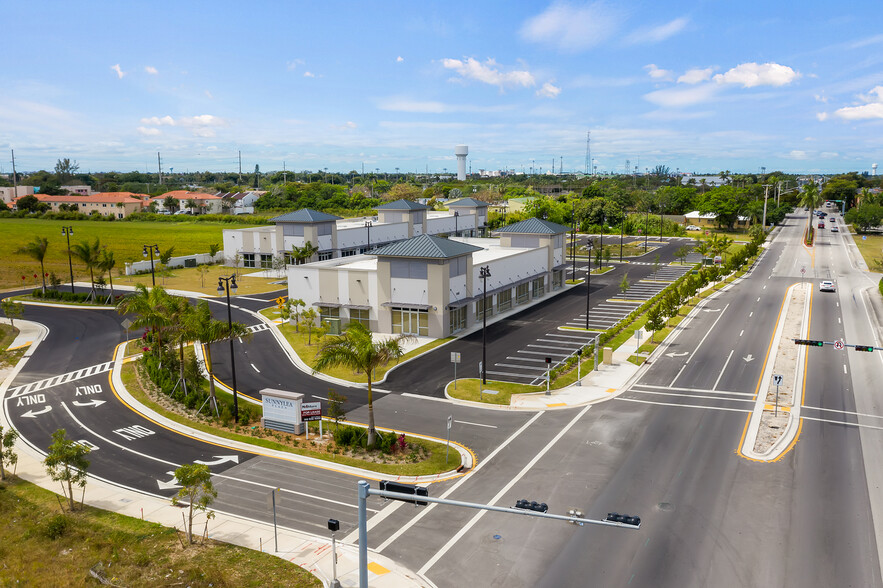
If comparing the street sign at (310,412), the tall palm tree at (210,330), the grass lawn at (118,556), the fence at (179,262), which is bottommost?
the grass lawn at (118,556)

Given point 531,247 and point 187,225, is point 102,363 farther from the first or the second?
point 187,225

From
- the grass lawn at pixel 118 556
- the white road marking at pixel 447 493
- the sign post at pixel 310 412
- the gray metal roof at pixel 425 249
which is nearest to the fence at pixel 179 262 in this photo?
the gray metal roof at pixel 425 249

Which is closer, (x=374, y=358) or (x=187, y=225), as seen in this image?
(x=374, y=358)

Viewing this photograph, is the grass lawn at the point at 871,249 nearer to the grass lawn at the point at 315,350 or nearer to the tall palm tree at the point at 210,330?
the grass lawn at the point at 315,350

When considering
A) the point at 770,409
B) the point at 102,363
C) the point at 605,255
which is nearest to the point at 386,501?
the point at 770,409

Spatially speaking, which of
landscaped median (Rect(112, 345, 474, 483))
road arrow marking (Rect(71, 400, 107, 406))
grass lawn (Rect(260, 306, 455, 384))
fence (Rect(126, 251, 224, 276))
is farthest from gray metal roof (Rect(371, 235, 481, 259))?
fence (Rect(126, 251, 224, 276))

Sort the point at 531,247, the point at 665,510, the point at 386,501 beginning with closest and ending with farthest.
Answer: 1. the point at 665,510
2. the point at 386,501
3. the point at 531,247
